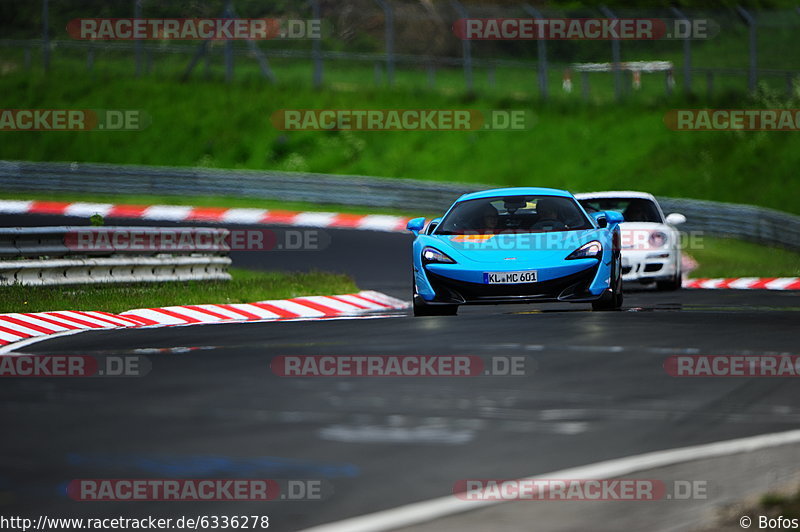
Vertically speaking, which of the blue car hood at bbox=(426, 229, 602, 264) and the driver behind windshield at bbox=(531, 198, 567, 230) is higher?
the driver behind windshield at bbox=(531, 198, 567, 230)

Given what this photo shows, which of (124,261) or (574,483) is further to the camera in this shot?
(124,261)

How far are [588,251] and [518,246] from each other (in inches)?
25.9

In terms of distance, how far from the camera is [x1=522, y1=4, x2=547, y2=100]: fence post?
3775 cm

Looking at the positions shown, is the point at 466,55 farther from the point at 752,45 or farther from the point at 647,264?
the point at 647,264

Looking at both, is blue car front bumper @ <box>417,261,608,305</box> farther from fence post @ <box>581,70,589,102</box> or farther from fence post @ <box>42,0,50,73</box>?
fence post @ <box>42,0,50,73</box>

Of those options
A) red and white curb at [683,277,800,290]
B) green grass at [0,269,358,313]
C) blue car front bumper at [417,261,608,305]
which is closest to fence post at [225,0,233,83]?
red and white curb at [683,277,800,290]

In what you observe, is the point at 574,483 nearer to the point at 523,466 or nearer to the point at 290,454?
the point at 523,466

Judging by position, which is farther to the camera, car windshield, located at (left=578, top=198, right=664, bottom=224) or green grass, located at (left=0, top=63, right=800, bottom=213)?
green grass, located at (left=0, top=63, right=800, bottom=213)

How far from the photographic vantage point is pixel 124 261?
59.9 feet

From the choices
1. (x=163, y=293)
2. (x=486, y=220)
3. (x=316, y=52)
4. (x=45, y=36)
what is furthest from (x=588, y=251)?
(x=45, y=36)

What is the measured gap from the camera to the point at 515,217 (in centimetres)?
1551

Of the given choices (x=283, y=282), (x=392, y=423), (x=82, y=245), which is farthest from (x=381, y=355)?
(x=283, y=282)

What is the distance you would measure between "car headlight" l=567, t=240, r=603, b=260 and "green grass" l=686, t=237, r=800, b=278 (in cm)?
1030

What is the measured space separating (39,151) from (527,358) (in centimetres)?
3522
